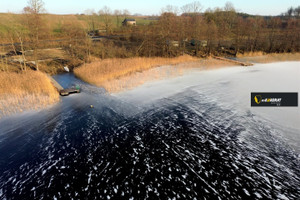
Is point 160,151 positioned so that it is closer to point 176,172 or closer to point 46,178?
point 176,172

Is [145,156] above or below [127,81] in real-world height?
below

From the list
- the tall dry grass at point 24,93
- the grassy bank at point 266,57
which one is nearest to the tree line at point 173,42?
the grassy bank at point 266,57

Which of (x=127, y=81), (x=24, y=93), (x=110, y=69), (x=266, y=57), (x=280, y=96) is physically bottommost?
(x=24, y=93)

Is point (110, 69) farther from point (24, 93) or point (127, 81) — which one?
point (24, 93)

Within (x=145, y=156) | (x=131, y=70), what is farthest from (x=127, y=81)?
(x=145, y=156)

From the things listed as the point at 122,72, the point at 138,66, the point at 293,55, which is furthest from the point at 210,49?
the point at 122,72

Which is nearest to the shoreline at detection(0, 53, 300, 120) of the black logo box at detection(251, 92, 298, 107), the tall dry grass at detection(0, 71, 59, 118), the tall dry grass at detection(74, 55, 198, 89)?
the tall dry grass at detection(0, 71, 59, 118)

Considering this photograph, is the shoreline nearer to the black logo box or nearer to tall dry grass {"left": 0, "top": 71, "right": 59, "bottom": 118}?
tall dry grass {"left": 0, "top": 71, "right": 59, "bottom": 118}
